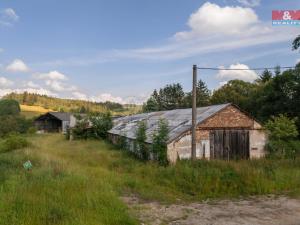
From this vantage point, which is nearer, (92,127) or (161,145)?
(161,145)

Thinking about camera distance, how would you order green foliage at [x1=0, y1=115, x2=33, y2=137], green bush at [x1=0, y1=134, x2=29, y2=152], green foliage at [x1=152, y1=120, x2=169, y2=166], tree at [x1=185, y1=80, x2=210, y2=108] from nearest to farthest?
1. green foliage at [x1=152, y1=120, x2=169, y2=166]
2. green bush at [x1=0, y1=134, x2=29, y2=152]
3. green foliage at [x1=0, y1=115, x2=33, y2=137]
4. tree at [x1=185, y1=80, x2=210, y2=108]

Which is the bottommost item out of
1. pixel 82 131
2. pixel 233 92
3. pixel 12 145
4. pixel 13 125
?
pixel 12 145

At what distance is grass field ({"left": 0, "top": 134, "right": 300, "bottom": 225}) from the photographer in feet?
23.9

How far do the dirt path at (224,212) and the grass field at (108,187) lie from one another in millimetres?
624

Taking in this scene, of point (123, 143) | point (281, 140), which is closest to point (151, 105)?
point (123, 143)

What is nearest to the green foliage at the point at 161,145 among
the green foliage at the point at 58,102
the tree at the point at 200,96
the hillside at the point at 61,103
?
the tree at the point at 200,96

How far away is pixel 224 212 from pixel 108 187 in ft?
12.0

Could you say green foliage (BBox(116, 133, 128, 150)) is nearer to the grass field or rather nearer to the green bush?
the green bush

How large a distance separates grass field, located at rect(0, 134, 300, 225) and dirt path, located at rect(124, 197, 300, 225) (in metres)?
0.62

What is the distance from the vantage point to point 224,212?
8.53 metres

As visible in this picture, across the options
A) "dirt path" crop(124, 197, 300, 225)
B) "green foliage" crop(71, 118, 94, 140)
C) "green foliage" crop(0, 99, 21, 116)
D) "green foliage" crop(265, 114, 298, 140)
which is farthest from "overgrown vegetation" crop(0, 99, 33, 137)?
"dirt path" crop(124, 197, 300, 225)

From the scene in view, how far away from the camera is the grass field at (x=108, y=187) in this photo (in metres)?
7.27

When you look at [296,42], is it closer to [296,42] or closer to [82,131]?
[296,42]

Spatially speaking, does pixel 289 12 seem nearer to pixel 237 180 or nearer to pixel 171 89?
pixel 237 180
